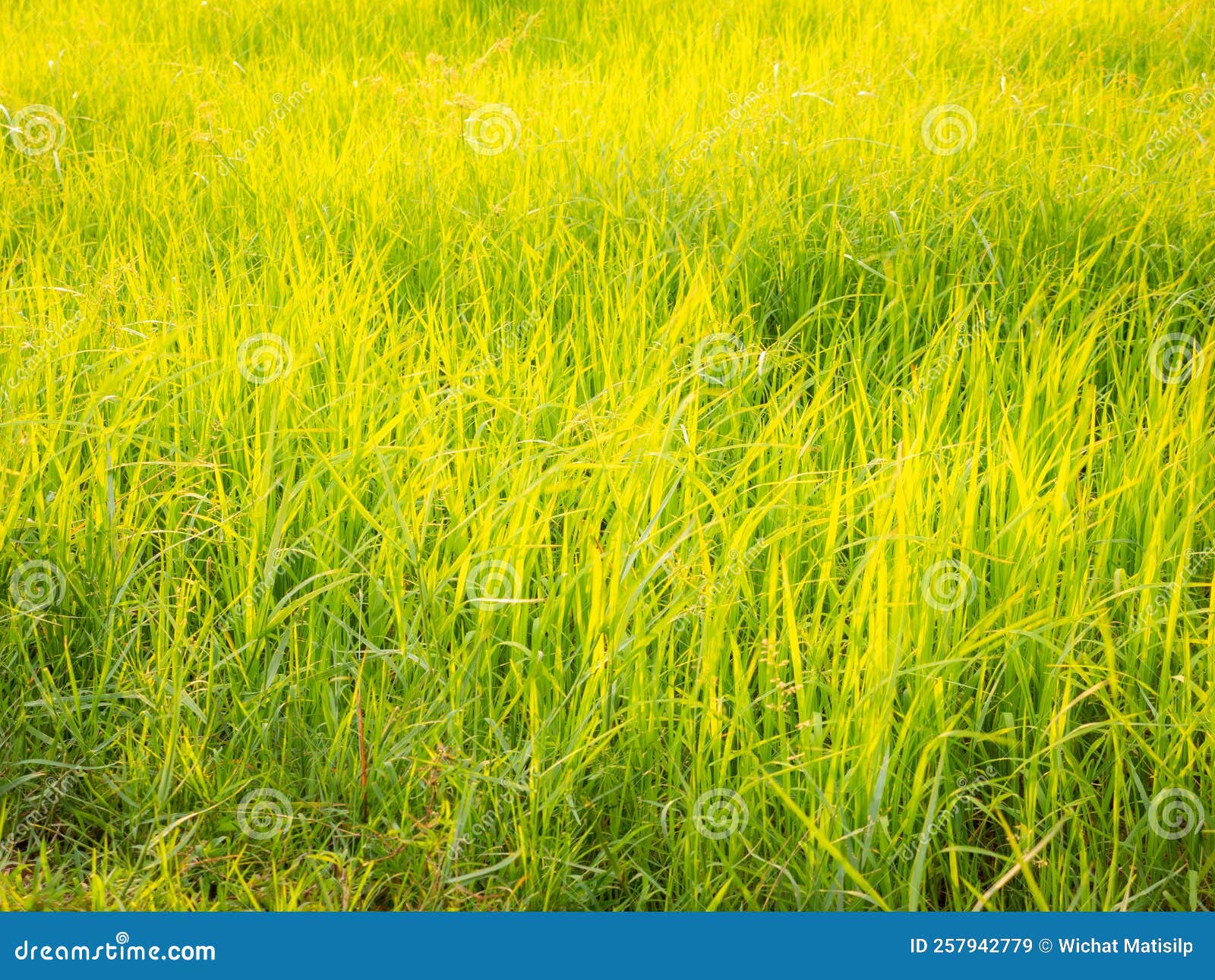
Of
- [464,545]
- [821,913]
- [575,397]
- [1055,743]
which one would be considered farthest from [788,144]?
[821,913]

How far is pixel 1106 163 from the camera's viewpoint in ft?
9.78

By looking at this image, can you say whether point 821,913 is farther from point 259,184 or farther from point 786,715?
point 259,184

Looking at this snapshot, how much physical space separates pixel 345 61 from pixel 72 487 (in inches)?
125

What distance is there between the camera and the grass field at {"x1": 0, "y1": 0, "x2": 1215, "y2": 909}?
4.39 ft

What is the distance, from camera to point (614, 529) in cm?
168

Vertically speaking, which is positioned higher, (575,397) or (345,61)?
(345,61)

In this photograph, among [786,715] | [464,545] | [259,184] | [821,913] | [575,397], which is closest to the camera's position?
[821,913]

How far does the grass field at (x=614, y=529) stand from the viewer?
134 centimetres

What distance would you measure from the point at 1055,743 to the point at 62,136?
3528mm

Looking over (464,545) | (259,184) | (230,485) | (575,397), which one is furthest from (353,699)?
(259,184)

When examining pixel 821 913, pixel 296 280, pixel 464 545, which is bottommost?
pixel 821 913

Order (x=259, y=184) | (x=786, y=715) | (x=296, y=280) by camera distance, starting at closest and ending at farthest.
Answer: (x=786, y=715) < (x=296, y=280) < (x=259, y=184)

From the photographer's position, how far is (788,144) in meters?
2.98

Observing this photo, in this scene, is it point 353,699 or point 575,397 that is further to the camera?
point 575,397
